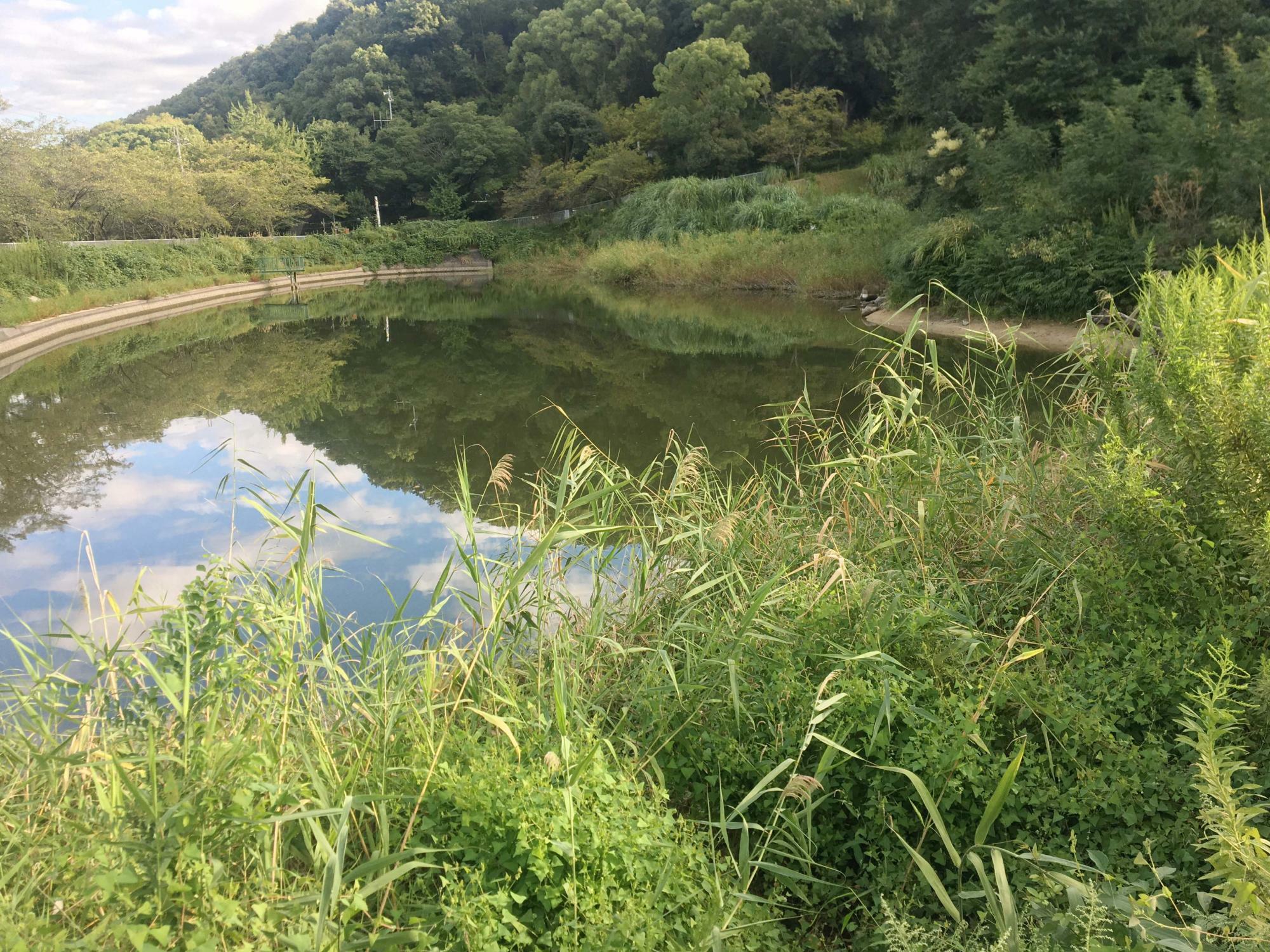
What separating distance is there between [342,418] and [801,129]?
21.6 meters

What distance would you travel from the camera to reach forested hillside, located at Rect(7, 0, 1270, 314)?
10766 millimetres

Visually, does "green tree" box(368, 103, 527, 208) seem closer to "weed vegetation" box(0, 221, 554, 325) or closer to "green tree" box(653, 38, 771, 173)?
"weed vegetation" box(0, 221, 554, 325)

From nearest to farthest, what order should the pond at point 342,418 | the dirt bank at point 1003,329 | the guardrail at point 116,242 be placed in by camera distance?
the pond at point 342,418 < the dirt bank at point 1003,329 < the guardrail at point 116,242

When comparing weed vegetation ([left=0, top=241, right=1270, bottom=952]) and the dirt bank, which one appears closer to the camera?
weed vegetation ([left=0, top=241, right=1270, bottom=952])

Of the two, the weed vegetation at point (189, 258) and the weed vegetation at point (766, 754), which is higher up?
the weed vegetation at point (189, 258)

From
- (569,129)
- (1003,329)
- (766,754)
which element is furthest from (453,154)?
(766,754)

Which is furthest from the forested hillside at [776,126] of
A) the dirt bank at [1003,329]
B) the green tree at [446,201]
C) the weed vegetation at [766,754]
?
the weed vegetation at [766,754]

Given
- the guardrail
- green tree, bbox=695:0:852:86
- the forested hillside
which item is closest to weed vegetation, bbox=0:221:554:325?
the guardrail

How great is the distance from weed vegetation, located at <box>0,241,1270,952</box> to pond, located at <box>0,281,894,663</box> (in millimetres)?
594

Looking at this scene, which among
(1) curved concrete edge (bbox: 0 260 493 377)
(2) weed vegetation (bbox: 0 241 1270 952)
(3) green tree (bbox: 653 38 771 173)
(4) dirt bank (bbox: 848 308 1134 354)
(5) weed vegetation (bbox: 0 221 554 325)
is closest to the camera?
(2) weed vegetation (bbox: 0 241 1270 952)

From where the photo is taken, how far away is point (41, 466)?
6.95 meters

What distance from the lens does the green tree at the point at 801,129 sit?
25938 mm

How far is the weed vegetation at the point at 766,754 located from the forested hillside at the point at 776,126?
5.12 feet

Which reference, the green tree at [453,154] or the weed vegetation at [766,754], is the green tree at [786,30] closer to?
the green tree at [453,154]
